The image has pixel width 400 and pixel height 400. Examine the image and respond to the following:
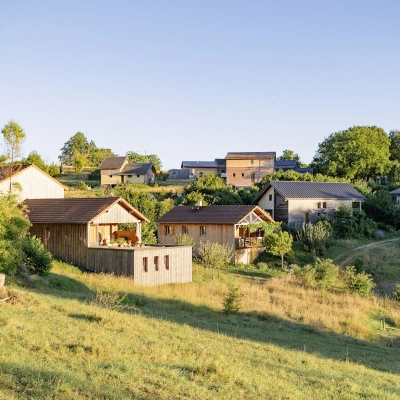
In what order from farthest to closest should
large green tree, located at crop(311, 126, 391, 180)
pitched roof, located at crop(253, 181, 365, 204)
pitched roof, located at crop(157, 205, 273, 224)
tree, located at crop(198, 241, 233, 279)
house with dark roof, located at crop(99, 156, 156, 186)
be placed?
house with dark roof, located at crop(99, 156, 156, 186)
large green tree, located at crop(311, 126, 391, 180)
pitched roof, located at crop(253, 181, 365, 204)
pitched roof, located at crop(157, 205, 273, 224)
tree, located at crop(198, 241, 233, 279)

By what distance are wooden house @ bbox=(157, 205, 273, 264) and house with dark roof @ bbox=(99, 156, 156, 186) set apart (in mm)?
39007

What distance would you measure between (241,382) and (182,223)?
110ft

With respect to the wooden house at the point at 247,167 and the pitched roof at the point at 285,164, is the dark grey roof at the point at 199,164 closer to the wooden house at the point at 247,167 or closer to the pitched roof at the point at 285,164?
the pitched roof at the point at 285,164

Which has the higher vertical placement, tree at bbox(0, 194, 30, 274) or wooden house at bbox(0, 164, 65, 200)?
wooden house at bbox(0, 164, 65, 200)

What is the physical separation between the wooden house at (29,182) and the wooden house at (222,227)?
928cm

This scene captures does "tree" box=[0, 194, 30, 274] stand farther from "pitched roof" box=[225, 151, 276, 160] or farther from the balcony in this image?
"pitched roof" box=[225, 151, 276, 160]

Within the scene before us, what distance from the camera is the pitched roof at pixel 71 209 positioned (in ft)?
110

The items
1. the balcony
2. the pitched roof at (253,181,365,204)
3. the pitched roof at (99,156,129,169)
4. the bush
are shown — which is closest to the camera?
the bush

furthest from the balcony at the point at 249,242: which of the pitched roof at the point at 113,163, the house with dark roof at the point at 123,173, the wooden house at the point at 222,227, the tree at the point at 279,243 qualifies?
the pitched roof at the point at 113,163

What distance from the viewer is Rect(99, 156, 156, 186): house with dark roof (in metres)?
84.3

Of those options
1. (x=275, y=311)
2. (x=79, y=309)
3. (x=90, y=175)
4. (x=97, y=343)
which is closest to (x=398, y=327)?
(x=275, y=311)

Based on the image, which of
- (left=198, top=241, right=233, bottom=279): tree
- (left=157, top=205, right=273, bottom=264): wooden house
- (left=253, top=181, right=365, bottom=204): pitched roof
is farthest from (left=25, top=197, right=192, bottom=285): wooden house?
(left=253, top=181, right=365, bottom=204): pitched roof

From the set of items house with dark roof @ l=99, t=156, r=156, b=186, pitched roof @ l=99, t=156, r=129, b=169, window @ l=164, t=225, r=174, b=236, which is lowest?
window @ l=164, t=225, r=174, b=236

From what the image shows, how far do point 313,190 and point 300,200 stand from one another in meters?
3.11
